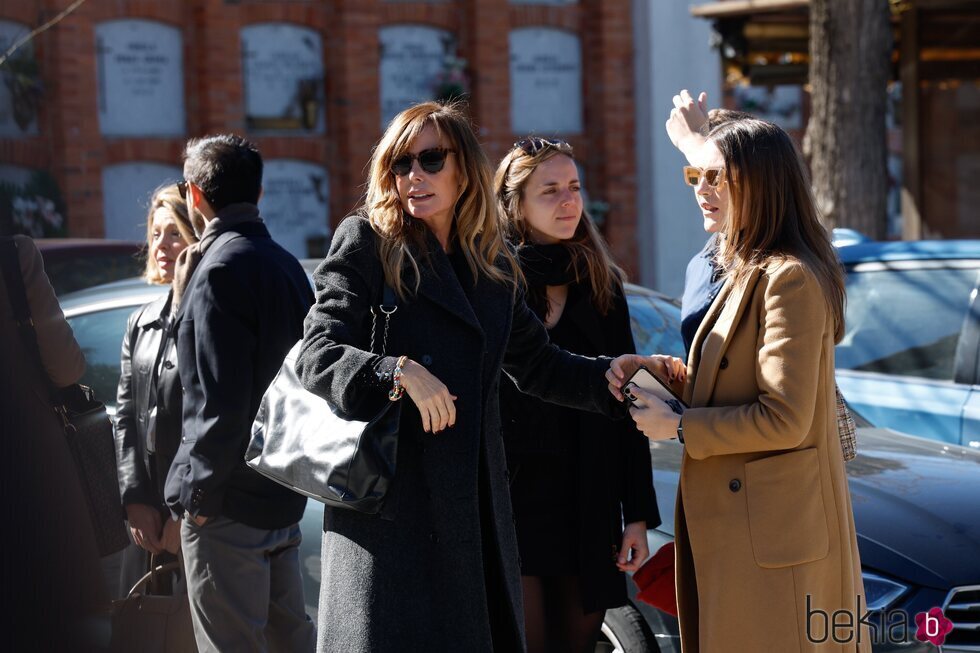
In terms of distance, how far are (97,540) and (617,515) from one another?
5.27 feet

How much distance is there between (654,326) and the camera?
16.4 feet

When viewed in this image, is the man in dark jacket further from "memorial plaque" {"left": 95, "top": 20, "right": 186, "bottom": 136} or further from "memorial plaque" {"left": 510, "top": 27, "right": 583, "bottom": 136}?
"memorial plaque" {"left": 510, "top": 27, "right": 583, "bottom": 136}

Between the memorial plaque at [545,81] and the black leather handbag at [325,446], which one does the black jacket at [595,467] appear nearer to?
the black leather handbag at [325,446]

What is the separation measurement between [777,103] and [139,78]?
26.2ft

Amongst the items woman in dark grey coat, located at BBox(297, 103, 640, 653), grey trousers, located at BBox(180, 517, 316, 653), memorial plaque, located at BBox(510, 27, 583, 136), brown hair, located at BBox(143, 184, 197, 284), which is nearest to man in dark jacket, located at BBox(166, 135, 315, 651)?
grey trousers, located at BBox(180, 517, 316, 653)

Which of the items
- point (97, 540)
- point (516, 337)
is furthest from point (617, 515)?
point (97, 540)

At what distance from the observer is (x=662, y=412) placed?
9.34ft

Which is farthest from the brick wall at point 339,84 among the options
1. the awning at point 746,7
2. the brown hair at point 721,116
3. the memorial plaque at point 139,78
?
the brown hair at point 721,116

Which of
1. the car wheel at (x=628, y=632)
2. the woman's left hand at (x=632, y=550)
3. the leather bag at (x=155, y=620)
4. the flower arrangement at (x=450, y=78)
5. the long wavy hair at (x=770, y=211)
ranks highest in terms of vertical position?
the flower arrangement at (x=450, y=78)

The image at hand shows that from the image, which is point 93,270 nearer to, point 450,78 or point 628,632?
point 628,632

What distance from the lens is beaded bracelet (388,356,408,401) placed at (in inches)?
102

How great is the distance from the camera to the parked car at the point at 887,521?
3516mm

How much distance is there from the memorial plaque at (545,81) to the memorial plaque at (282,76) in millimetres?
2360

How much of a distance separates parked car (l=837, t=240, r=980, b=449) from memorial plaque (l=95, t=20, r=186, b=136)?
876 centimetres
